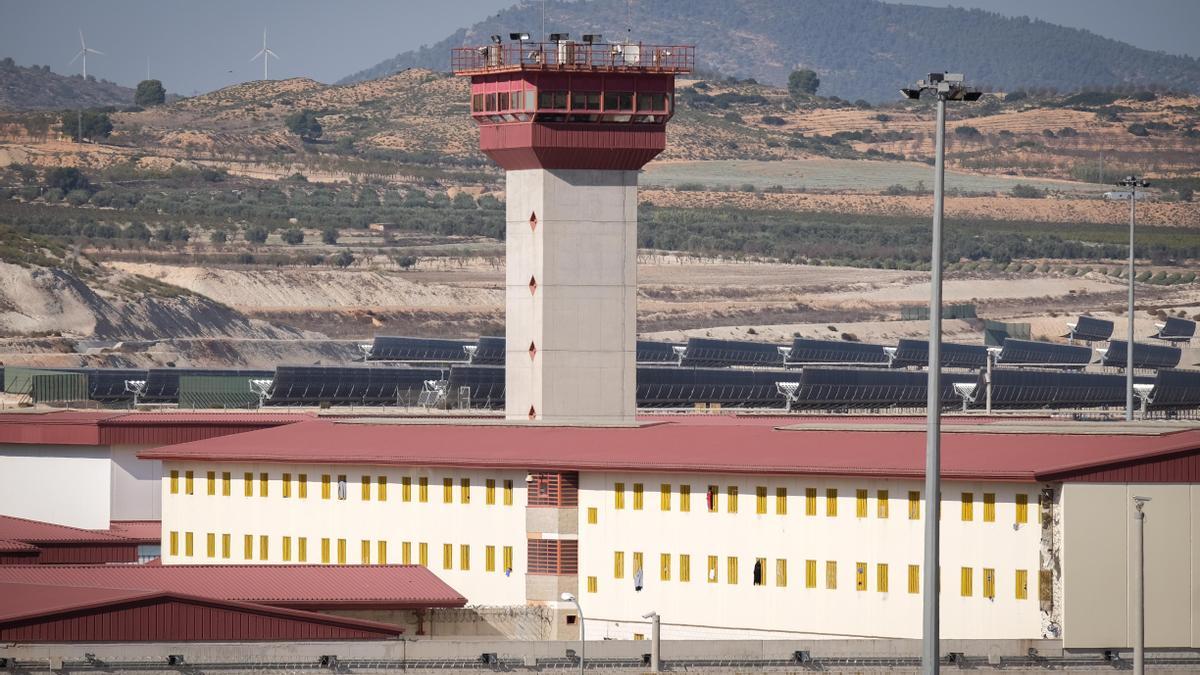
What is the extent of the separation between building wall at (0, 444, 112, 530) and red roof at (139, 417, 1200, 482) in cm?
626

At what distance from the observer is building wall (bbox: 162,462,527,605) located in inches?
2451

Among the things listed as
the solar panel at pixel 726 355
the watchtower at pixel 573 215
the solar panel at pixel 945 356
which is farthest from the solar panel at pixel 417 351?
the watchtower at pixel 573 215

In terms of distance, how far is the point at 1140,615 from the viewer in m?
41.8

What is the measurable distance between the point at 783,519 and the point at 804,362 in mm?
68333

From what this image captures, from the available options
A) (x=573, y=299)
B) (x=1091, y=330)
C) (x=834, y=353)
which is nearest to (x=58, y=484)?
(x=573, y=299)

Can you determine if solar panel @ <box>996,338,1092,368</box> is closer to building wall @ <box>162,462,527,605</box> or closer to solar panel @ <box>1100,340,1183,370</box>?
solar panel @ <box>1100,340,1183,370</box>

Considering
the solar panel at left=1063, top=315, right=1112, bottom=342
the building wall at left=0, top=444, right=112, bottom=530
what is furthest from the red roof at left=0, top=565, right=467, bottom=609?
the solar panel at left=1063, top=315, right=1112, bottom=342

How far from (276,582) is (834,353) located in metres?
76.8

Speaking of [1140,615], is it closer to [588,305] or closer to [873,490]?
[873,490]

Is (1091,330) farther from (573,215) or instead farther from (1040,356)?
(573,215)

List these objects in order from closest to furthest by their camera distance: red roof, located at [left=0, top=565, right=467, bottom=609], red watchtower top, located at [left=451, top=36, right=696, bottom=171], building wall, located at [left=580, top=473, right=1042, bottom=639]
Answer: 1. red roof, located at [left=0, top=565, right=467, bottom=609]
2. building wall, located at [left=580, top=473, right=1042, bottom=639]
3. red watchtower top, located at [left=451, top=36, right=696, bottom=171]

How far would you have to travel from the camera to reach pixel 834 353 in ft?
422

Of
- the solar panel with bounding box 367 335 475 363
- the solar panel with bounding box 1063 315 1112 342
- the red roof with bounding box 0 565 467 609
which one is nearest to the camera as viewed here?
the red roof with bounding box 0 565 467 609

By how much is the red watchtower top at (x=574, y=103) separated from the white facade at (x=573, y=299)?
2.45ft
